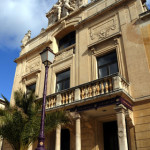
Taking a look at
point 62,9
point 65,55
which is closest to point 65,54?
point 65,55

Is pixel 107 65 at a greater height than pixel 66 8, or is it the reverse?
pixel 66 8

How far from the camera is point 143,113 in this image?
9.49m

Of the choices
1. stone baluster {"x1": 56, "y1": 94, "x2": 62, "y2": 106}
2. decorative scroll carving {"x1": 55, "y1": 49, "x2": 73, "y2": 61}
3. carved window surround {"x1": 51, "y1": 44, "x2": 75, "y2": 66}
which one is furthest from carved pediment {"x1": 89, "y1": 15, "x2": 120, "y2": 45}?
stone baluster {"x1": 56, "y1": 94, "x2": 62, "y2": 106}

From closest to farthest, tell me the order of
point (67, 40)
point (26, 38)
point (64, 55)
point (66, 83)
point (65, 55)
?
point (66, 83)
point (65, 55)
point (64, 55)
point (67, 40)
point (26, 38)

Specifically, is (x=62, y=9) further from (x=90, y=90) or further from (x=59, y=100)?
(x=90, y=90)

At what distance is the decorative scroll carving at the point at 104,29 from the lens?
1316 cm

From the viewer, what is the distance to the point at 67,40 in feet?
57.3

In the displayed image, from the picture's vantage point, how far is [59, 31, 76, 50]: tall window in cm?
1693

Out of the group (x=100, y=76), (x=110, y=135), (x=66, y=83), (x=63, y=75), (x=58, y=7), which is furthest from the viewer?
(x=58, y=7)

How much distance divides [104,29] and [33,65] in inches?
316

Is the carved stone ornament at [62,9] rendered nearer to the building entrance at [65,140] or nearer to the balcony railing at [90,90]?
the balcony railing at [90,90]

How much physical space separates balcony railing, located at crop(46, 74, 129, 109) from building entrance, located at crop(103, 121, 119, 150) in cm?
256

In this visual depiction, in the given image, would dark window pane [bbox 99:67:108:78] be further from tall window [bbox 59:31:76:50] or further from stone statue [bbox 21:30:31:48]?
stone statue [bbox 21:30:31:48]

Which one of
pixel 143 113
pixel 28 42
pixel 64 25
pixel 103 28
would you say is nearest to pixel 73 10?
pixel 64 25
